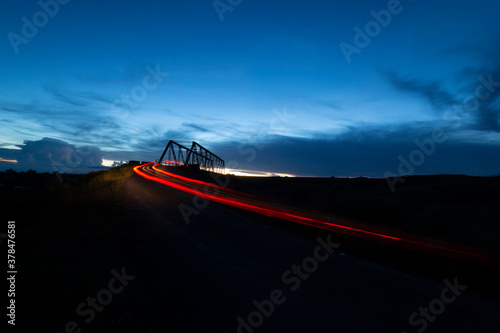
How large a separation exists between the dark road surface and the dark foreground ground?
1.0 inches

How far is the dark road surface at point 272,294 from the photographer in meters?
3.89

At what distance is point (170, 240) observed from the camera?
8.17 m

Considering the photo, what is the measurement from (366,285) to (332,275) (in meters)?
0.79

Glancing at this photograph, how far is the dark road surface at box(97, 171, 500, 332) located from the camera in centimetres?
389

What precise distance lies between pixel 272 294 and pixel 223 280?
109cm

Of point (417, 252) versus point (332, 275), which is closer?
point (332, 275)

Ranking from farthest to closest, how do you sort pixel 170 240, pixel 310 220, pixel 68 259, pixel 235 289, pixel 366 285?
pixel 310 220, pixel 170 240, pixel 68 259, pixel 366 285, pixel 235 289

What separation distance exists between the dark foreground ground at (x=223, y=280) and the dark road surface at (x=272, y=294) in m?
0.02

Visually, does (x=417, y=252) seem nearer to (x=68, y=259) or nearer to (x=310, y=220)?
(x=310, y=220)

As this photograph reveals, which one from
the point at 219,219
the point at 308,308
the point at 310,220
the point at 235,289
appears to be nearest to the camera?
the point at 308,308

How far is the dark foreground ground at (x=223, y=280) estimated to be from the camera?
12.9 feet

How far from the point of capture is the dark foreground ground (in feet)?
12.9

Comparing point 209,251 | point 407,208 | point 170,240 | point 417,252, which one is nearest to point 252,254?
point 209,251

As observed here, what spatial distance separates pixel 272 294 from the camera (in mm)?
4859
